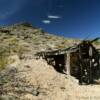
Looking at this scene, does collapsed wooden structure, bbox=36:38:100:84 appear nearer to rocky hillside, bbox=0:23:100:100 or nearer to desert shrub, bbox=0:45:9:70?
rocky hillside, bbox=0:23:100:100

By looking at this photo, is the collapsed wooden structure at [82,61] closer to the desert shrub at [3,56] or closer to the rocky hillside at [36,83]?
the rocky hillside at [36,83]

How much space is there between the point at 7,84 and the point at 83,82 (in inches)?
413

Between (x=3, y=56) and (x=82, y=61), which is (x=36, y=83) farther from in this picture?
(x=3, y=56)

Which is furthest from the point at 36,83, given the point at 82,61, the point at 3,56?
the point at 3,56

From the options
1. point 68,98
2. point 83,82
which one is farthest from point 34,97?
point 83,82

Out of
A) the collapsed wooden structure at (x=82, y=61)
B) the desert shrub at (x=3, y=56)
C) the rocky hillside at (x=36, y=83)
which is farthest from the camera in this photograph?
the desert shrub at (x=3, y=56)

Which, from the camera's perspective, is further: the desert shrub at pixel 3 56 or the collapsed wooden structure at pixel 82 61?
the desert shrub at pixel 3 56

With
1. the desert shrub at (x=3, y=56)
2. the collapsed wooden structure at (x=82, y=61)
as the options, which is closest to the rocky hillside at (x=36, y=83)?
the desert shrub at (x=3, y=56)

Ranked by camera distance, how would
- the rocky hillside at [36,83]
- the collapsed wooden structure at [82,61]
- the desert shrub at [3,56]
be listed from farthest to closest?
the desert shrub at [3,56]
the collapsed wooden structure at [82,61]
the rocky hillside at [36,83]

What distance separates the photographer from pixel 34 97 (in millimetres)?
21016

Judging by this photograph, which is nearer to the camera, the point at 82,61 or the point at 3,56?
the point at 82,61

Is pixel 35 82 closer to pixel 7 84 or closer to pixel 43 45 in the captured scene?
pixel 7 84

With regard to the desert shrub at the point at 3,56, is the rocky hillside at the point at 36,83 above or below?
below

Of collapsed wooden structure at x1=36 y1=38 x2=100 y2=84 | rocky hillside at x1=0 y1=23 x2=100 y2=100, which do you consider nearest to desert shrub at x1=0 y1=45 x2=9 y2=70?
rocky hillside at x1=0 y1=23 x2=100 y2=100
